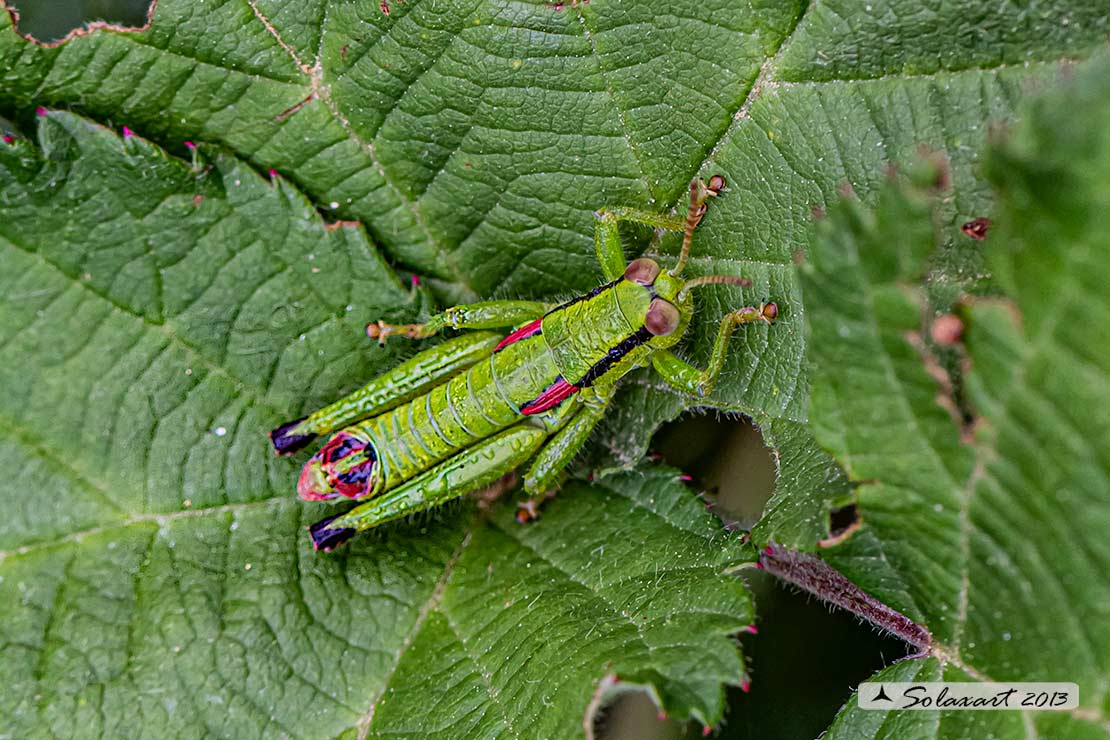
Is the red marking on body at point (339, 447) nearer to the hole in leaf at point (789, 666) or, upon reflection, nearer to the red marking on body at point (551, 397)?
the red marking on body at point (551, 397)

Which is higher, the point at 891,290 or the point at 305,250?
the point at 891,290

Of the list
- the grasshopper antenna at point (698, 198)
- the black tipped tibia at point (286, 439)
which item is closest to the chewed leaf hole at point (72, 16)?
the black tipped tibia at point (286, 439)

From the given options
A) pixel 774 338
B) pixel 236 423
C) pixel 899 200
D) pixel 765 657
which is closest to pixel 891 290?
pixel 899 200

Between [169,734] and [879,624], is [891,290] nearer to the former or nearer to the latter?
[879,624]

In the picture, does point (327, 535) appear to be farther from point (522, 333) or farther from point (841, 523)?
point (841, 523)

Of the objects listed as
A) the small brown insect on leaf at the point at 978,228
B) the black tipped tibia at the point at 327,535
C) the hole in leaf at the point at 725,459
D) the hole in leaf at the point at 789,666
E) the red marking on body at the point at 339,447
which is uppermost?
the small brown insect on leaf at the point at 978,228
